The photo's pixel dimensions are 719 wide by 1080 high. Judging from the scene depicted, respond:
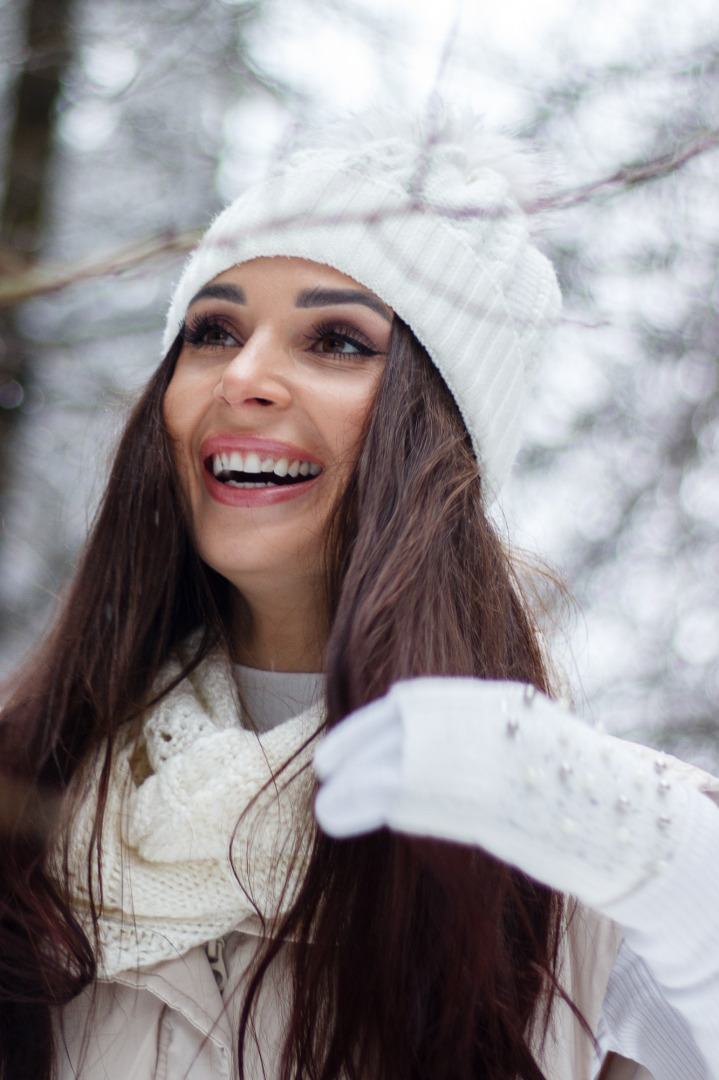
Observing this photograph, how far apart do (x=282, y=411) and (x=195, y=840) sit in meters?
0.74

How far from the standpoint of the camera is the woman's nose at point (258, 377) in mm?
1368

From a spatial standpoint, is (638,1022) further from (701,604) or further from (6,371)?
(701,604)

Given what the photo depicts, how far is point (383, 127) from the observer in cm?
157

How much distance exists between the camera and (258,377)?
4.50ft

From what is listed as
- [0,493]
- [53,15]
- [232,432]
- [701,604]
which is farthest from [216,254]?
[701,604]

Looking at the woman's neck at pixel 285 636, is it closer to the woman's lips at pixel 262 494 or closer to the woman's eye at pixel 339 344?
the woman's lips at pixel 262 494

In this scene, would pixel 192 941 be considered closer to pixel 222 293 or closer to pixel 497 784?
pixel 497 784

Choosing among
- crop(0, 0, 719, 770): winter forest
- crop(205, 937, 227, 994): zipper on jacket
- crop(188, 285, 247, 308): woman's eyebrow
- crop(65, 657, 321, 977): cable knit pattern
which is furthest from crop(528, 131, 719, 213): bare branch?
crop(205, 937, 227, 994): zipper on jacket

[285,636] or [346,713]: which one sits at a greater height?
[285,636]

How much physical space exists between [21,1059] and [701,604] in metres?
3.25

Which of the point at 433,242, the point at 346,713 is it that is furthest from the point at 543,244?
the point at 346,713

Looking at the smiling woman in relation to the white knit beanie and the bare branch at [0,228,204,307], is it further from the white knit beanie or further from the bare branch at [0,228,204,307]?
the bare branch at [0,228,204,307]

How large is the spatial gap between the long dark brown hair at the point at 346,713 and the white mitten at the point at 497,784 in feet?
1.06

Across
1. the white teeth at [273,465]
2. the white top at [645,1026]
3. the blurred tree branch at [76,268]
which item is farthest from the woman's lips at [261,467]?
the white top at [645,1026]
